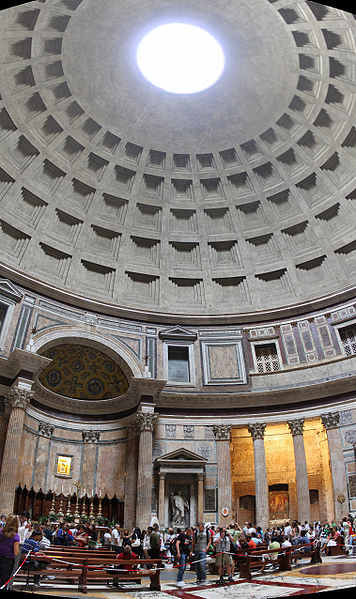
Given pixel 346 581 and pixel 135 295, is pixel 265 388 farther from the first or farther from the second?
pixel 346 581

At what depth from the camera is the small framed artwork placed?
2647 centimetres

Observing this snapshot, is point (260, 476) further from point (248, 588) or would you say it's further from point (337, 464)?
point (248, 588)

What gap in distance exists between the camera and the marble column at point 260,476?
25.0m

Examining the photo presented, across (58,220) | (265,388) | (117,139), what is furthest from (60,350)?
(117,139)

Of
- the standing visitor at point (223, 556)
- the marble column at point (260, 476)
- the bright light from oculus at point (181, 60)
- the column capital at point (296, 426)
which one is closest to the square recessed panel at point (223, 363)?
the marble column at point (260, 476)

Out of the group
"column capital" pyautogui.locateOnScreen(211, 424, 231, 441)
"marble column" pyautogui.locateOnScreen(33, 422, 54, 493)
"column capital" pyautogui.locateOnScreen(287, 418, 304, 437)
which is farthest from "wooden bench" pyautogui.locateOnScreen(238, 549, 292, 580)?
"marble column" pyautogui.locateOnScreen(33, 422, 54, 493)

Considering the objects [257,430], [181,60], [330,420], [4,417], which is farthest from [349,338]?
[181,60]

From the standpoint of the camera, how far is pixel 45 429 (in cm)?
2661

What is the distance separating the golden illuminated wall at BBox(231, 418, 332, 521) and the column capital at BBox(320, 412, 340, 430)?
81cm

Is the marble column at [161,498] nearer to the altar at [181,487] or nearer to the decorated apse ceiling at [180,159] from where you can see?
the altar at [181,487]

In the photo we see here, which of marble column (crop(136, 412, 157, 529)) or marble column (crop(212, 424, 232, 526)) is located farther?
marble column (crop(212, 424, 232, 526))

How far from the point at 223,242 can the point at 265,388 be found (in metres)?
11.1

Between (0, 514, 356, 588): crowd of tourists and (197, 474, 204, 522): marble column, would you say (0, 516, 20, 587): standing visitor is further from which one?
(197, 474, 204, 522): marble column

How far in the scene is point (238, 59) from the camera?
95.5 ft
